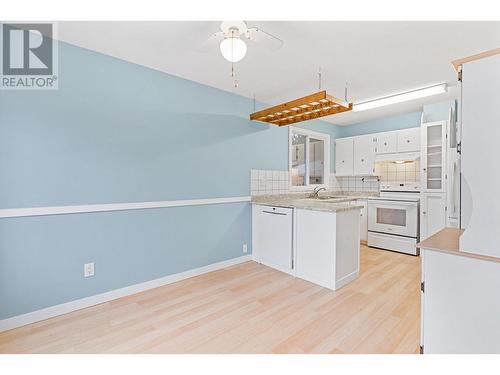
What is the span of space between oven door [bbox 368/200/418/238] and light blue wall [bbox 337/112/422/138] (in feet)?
4.82

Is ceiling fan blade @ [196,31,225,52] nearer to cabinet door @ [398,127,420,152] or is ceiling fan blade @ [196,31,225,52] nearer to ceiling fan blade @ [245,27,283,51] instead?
ceiling fan blade @ [245,27,283,51]

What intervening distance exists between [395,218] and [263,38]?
367cm

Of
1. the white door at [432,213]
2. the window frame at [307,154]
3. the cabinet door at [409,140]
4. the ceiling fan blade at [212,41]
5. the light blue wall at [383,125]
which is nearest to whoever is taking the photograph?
the ceiling fan blade at [212,41]

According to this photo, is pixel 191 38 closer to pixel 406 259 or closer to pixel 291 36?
pixel 291 36

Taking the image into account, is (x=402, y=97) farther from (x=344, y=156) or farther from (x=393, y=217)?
(x=393, y=217)

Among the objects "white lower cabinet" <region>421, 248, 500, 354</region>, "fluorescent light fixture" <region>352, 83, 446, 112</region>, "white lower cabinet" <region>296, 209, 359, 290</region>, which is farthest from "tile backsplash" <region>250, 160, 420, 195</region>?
"white lower cabinet" <region>421, 248, 500, 354</region>

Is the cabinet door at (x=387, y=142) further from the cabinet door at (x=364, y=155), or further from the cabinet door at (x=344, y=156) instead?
the cabinet door at (x=344, y=156)

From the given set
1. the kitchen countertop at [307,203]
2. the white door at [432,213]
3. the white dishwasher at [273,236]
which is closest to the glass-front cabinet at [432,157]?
the white door at [432,213]

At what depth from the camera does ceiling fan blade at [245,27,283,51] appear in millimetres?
1554

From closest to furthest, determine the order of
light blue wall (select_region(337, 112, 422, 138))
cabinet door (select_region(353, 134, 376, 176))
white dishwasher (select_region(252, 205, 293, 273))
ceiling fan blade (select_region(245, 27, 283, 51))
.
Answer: ceiling fan blade (select_region(245, 27, 283, 51)) < white dishwasher (select_region(252, 205, 293, 273)) < light blue wall (select_region(337, 112, 422, 138)) < cabinet door (select_region(353, 134, 376, 176))

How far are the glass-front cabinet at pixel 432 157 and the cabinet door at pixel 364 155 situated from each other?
2.79ft

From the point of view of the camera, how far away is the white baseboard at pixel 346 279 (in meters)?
2.62

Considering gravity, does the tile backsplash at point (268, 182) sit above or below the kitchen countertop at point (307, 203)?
above

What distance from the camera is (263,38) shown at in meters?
1.61
